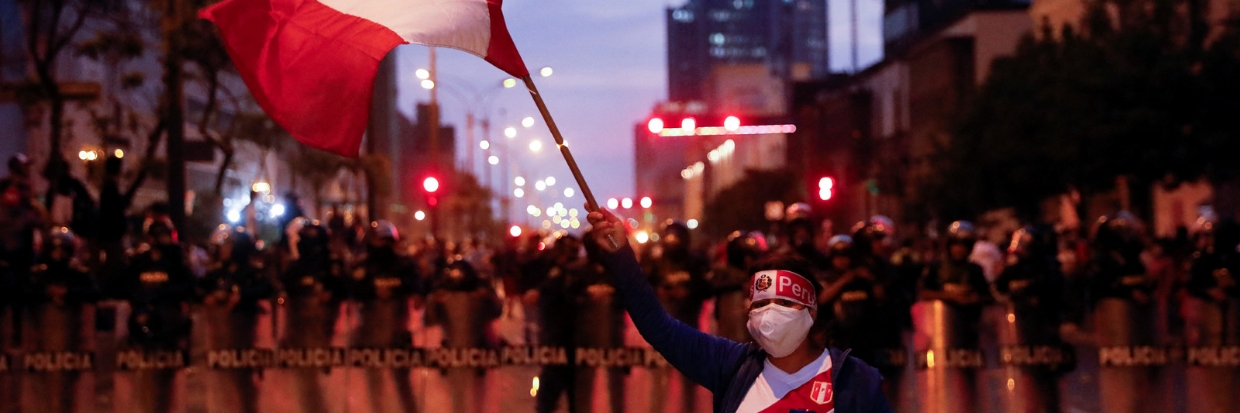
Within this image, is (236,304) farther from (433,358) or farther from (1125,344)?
(1125,344)

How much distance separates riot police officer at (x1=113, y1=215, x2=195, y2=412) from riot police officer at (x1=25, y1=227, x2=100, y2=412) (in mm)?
372

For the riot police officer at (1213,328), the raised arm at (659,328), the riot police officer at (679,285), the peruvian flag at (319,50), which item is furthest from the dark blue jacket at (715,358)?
the riot police officer at (1213,328)

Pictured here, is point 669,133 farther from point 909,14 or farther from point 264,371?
point 909,14

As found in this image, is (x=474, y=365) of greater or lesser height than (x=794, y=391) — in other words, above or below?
below

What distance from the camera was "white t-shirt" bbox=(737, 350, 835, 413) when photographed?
4.44 m

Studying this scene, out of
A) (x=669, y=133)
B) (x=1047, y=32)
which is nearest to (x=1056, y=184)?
(x=1047, y=32)

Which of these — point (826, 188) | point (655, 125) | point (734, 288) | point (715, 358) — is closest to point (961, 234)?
point (734, 288)

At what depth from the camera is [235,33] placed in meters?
5.73

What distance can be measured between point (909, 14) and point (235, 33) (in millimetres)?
81057

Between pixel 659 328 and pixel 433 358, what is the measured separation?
29.4 ft

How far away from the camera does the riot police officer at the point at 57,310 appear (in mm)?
12711

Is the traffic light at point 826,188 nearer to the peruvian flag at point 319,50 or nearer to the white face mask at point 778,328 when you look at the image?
the peruvian flag at point 319,50

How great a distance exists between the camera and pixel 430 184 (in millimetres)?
26781

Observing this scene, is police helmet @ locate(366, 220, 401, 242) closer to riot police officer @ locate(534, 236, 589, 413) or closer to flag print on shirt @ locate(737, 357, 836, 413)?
riot police officer @ locate(534, 236, 589, 413)
